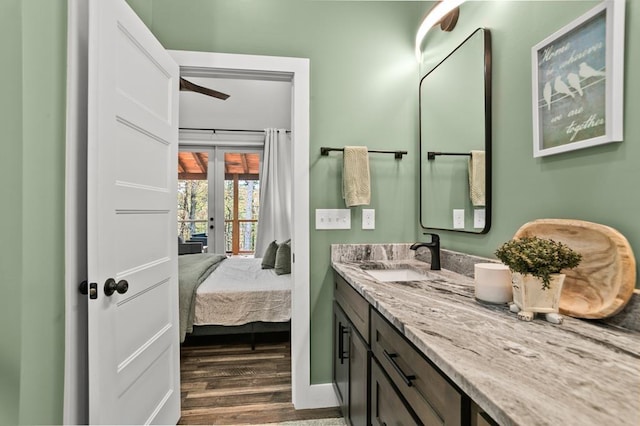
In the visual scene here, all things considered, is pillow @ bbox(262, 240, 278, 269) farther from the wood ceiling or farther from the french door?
the wood ceiling

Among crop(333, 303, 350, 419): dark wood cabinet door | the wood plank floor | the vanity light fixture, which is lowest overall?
the wood plank floor

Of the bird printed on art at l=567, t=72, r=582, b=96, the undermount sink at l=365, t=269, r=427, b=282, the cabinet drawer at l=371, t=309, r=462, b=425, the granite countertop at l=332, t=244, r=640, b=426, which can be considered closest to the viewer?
the granite countertop at l=332, t=244, r=640, b=426

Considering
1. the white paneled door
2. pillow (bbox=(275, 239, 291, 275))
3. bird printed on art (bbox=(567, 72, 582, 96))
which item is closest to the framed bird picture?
bird printed on art (bbox=(567, 72, 582, 96))

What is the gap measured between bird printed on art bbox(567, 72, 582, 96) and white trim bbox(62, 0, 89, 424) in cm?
171

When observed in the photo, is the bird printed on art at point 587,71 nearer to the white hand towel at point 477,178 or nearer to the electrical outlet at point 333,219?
the white hand towel at point 477,178

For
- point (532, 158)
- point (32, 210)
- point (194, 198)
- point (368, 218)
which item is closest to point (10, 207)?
point (32, 210)

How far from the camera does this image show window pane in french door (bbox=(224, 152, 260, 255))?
523 cm

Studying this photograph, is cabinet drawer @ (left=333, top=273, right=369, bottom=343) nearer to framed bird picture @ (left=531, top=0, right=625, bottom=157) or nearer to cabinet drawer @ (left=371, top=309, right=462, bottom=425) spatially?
cabinet drawer @ (left=371, top=309, right=462, bottom=425)

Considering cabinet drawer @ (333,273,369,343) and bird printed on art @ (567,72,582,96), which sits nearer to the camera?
bird printed on art @ (567,72,582,96)

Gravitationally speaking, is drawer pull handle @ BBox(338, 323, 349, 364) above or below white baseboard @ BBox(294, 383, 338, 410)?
above

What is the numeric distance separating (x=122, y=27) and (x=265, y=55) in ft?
2.67

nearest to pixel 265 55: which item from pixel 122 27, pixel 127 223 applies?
pixel 122 27

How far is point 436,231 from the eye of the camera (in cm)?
192

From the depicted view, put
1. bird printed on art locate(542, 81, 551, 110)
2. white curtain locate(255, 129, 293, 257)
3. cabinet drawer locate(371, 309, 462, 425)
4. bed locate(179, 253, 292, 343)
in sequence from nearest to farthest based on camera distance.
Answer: cabinet drawer locate(371, 309, 462, 425)
bird printed on art locate(542, 81, 551, 110)
bed locate(179, 253, 292, 343)
white curtain locate(255, 129, 293, 257)
